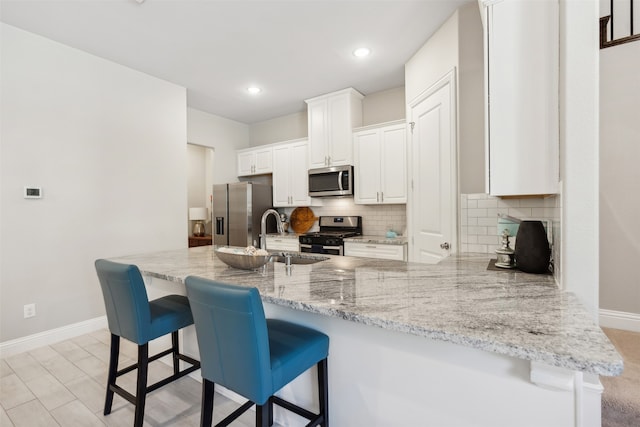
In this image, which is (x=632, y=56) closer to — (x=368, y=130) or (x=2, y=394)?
(x=368, y=130)

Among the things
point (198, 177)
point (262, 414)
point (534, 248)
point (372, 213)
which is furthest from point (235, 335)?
point (198, 177)

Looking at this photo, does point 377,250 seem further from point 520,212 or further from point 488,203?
point 520,212

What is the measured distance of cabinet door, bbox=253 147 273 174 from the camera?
192 inches

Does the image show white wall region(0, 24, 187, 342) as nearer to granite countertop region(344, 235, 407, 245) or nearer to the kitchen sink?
the kitchen sink

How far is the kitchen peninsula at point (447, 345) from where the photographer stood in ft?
2.64

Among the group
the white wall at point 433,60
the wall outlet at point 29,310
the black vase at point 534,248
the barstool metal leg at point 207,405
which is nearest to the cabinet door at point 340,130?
the white wall at point 433,60

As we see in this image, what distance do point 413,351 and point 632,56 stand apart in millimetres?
3414

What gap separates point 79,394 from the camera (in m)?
2.01

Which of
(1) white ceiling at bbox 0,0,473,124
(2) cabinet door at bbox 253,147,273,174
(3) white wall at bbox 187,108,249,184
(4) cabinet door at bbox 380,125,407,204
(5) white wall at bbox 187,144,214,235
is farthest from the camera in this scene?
(5) white wall at bbox 187,144,214,235

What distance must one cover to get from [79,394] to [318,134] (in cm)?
357

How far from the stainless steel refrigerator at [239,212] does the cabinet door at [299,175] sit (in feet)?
1.65

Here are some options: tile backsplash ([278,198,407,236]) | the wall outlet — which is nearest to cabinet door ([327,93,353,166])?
tile backsplash ([278,198,407,236])

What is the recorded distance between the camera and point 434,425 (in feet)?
3.57

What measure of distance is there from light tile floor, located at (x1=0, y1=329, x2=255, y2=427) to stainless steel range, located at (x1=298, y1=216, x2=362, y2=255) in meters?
2.10
